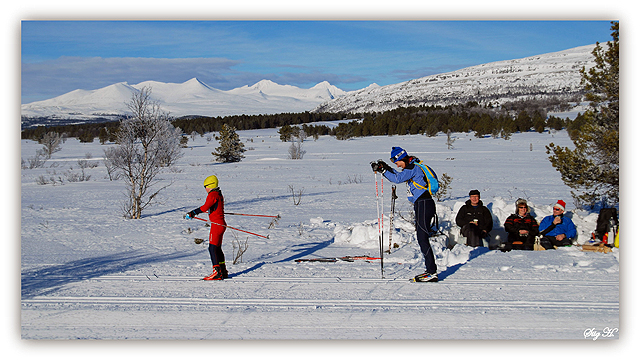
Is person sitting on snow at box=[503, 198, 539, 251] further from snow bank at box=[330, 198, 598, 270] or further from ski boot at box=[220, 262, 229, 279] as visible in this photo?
ski boot at box=[220, 262, 229, 279]

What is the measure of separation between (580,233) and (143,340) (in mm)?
7469

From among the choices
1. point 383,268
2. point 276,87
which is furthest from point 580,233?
point 276,87

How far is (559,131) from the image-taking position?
41.7m

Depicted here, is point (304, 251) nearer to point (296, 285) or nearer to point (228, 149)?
point (296, 285)

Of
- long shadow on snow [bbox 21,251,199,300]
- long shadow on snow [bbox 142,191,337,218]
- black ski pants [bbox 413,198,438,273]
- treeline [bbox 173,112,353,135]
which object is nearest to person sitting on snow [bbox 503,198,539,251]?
black ski pants [bbox 413,198,438,273]

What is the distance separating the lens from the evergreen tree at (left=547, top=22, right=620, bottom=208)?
7.16 metres

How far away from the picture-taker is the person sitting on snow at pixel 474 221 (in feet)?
24.6

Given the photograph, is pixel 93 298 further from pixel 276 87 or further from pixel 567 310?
pixel 276 87

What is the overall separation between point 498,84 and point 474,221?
3019 inches

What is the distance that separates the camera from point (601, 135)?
7469mm

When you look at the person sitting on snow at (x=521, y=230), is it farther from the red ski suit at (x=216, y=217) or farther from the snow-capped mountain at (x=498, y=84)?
the snow-capped mountain at (x=498, y=84)

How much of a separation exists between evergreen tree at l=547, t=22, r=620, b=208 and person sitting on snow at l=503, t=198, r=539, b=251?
4.47ft

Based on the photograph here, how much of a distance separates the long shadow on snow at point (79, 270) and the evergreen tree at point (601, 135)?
277 inches

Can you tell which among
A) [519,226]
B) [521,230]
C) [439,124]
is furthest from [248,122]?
[521,230]
